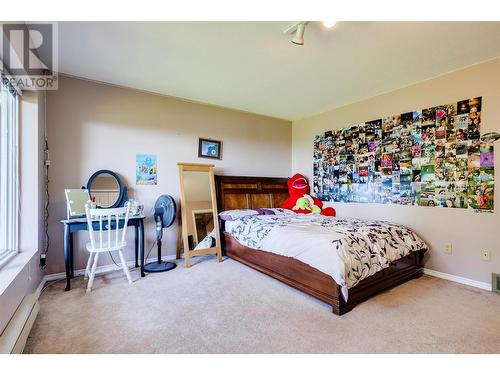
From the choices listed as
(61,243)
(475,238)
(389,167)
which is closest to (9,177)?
(61,243)

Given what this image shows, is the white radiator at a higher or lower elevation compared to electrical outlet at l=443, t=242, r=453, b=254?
lower

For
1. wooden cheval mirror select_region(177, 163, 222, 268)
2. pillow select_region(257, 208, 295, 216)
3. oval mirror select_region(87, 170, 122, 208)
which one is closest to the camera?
Result: oval mirror select_region(87, 170, 122, 208)

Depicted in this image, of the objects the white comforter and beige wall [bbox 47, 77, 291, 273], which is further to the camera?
beige wall [bbox 47, 77, 291, 273]

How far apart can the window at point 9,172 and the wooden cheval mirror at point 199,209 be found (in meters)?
1.65

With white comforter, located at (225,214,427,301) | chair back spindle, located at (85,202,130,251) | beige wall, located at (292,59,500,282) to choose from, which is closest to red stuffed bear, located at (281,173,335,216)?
beige wall, located at (292,59,500,282)

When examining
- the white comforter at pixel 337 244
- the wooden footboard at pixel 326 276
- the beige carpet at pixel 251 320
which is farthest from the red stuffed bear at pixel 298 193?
the beige carpet at pixel 251 320

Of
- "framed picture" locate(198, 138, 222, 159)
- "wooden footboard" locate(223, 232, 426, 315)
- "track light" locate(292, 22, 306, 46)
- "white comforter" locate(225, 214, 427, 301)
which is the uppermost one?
"track light" locate(292, 22, 306, 46)

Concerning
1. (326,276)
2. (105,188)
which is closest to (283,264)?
(326,276)

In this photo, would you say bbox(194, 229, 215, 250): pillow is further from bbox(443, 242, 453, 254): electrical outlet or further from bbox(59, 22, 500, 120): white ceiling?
bbox(443, 242, 453, 254): electrical outlet

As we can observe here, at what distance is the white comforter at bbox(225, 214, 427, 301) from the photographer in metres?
Result: 2.06

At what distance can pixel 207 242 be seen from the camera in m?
3.56

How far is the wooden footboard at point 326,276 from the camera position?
2096 millimetres

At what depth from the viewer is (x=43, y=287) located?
2.54 m

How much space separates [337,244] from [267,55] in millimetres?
1879
